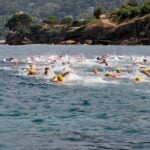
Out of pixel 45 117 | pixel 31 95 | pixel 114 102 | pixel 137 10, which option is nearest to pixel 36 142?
pixel 45 117

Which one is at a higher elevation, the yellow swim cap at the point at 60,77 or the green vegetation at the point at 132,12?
the green vegetation at the point at 132,12

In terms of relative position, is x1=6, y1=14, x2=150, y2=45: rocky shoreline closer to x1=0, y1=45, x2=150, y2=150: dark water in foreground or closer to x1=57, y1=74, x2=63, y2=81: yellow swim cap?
x1=57, y1=74, x2=63, y2=81: yellow swim cap

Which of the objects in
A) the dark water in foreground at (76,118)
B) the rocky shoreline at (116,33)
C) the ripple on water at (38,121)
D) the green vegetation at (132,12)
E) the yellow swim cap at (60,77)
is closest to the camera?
the dark water in foreground at (76,118)

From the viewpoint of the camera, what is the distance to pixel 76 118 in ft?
77.8

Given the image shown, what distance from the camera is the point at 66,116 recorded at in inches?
960

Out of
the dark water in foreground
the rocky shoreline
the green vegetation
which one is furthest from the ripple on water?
the green vegetation

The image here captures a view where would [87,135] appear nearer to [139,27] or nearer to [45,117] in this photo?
[45,117]

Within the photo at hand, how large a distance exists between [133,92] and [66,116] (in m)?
10.7

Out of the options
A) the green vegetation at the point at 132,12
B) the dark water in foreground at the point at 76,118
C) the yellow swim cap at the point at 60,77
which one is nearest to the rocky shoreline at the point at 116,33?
the green vegetation at the point at 132,12

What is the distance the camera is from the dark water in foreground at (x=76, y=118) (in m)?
18.7

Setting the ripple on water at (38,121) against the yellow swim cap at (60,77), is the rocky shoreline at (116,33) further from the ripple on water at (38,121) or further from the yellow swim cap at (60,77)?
the ripple on water at (38,121)

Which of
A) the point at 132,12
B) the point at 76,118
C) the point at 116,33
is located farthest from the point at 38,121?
the point at 132,12

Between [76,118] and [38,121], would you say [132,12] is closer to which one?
[76,118]

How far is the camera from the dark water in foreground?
18656 millimetres
